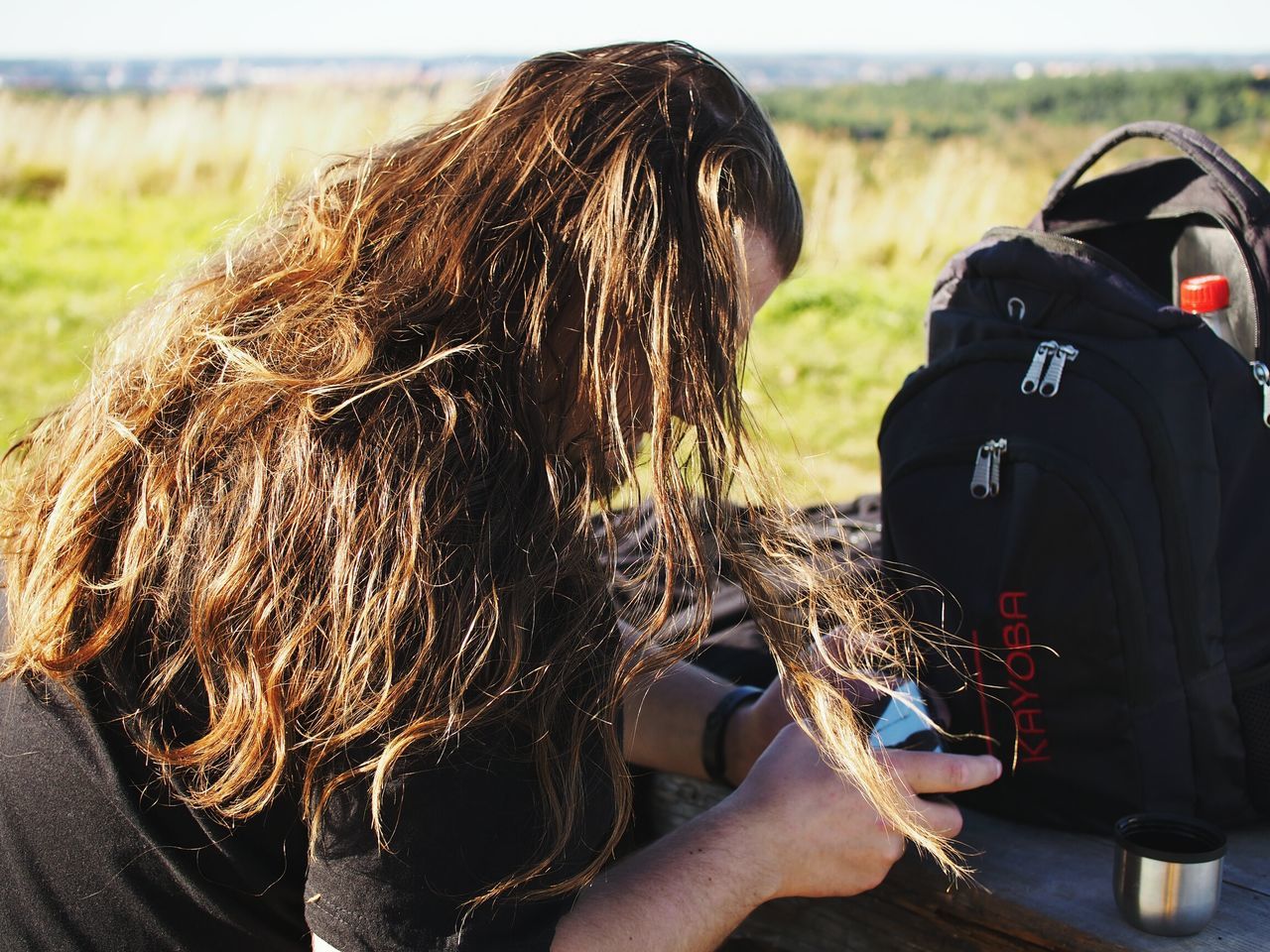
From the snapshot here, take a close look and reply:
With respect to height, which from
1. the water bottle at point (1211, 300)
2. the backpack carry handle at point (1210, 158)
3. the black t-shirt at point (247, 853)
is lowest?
the black t-shirt at point (247, 853)

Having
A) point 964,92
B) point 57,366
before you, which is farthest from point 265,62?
point 57,366

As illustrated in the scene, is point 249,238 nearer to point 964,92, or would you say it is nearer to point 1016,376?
point 1016,376

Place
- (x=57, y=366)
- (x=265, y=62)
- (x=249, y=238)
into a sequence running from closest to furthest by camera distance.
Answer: (x=249, y=238)
(x=57, y=366)
(x=265, y=62)

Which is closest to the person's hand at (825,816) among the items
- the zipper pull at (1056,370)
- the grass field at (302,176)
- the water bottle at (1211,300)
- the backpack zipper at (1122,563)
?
the backpack zipper at (1122,563)

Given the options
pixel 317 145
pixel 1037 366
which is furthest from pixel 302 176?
pixel 317 145

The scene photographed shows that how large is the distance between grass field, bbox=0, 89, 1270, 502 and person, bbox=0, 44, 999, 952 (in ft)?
0.82

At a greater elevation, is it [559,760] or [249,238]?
[249,238]

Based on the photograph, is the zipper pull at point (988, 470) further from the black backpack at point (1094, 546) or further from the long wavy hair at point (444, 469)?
the long wavy hair at point (444, 469)

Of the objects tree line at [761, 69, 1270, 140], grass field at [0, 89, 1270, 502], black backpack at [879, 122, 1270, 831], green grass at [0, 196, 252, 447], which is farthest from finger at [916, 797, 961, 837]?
tree line at [761, 69, 1270, 140]

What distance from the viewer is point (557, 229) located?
49.1 inches

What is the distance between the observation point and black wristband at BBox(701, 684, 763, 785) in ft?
5.52

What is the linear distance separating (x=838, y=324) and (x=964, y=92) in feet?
60.5

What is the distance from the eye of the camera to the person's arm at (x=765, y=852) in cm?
122

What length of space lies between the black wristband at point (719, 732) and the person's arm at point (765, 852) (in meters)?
0.27
